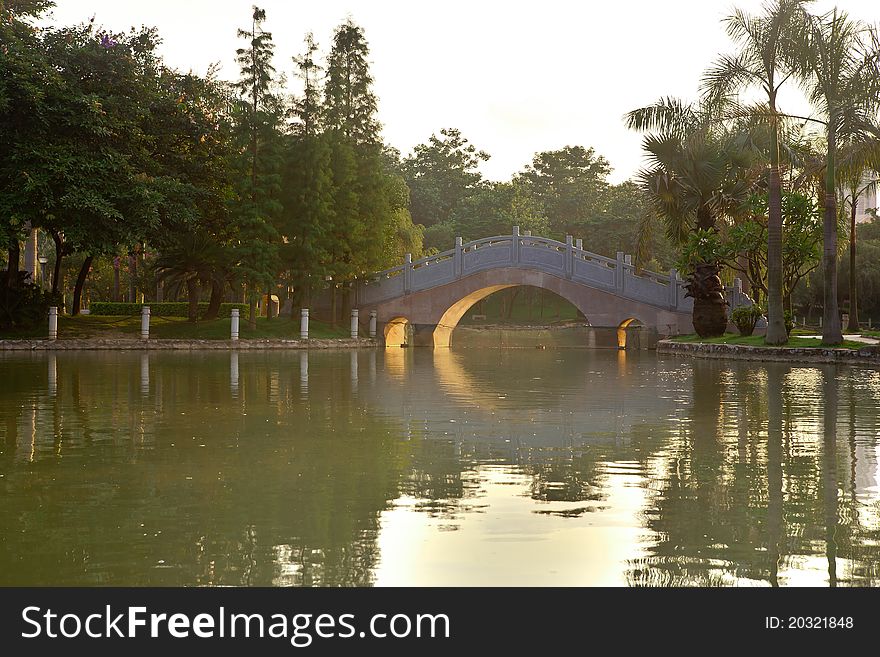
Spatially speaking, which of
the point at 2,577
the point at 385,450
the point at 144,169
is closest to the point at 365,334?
the point at 144,169

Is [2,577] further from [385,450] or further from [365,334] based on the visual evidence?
[365,334]

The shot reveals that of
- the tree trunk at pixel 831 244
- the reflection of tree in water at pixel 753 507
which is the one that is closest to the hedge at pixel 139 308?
the tree trunk at pixel 831 244

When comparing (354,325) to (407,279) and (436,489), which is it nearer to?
(407,279)

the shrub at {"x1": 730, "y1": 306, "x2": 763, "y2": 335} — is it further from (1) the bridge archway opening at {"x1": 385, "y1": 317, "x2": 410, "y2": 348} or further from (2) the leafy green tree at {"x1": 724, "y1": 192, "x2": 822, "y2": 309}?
(1) the bridge archway opening at {"x1": 385, "y1": 317, "x2": 410, "y2": 348}

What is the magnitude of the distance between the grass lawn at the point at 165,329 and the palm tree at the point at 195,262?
51.5 inches

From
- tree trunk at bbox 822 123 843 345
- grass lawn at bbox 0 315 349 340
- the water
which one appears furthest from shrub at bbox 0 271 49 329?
tree trunk at bbox 822 123 843 345

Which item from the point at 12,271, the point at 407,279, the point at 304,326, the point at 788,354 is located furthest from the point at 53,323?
the point at 788,354

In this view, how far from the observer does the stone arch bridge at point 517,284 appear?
1618 inches

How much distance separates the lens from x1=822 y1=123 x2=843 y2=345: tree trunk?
26156mm

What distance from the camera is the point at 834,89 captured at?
87.0 feet

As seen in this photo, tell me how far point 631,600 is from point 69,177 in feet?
79.2

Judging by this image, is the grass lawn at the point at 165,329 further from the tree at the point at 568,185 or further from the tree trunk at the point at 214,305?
the tree at the point at 568,185

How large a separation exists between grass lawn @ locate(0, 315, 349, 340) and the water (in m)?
19.3

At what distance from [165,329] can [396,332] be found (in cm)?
1229
